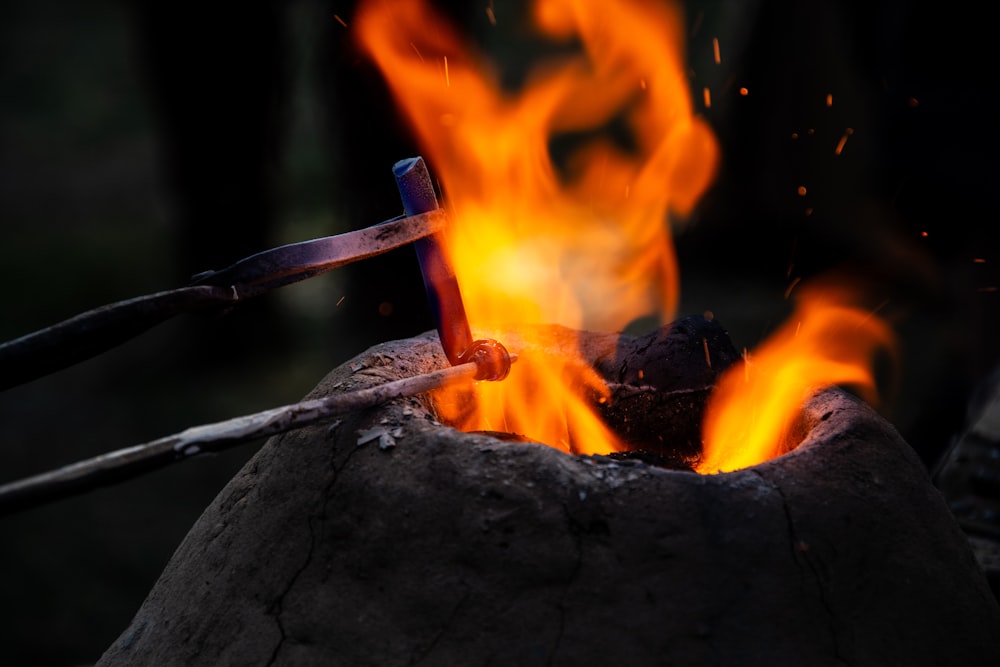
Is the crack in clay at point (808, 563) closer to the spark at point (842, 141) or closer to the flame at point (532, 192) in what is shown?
the flame at point (532, 192)

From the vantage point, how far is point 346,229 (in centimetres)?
615

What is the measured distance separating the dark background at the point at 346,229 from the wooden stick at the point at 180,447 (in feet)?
11.9

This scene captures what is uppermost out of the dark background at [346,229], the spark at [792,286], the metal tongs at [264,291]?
the metal tongs at [264,291]

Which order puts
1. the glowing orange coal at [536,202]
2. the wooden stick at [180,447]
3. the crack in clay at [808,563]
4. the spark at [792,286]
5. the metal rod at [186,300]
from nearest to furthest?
the wooden stick at [180,447], the metal rod at [186,300], the crack in clay at [808,563], the glowing orange coal at [536,202], the spark at [792,286]

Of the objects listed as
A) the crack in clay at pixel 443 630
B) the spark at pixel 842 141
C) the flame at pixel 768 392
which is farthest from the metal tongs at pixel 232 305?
the spark at pixel 842 141

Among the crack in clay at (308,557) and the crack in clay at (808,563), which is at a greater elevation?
the crack in clay at (308,557)

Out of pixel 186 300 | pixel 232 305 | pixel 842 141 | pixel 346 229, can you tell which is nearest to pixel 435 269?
pixel 232 305

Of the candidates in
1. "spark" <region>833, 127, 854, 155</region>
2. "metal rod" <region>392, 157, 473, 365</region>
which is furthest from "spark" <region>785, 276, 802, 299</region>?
"metal rod" <region>392, 157, 473, 365</region>

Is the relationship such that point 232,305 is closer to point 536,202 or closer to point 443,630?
point 443,630

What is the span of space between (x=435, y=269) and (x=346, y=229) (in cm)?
370

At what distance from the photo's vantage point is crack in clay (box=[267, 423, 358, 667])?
81.7 inches

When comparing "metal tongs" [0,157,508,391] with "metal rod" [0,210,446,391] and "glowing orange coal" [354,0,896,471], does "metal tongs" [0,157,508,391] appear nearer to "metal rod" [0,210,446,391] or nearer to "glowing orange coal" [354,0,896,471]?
"metal rod" [0,210,446,391]

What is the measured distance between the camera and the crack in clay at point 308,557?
207cm

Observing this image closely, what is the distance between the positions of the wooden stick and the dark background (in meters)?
3.62
